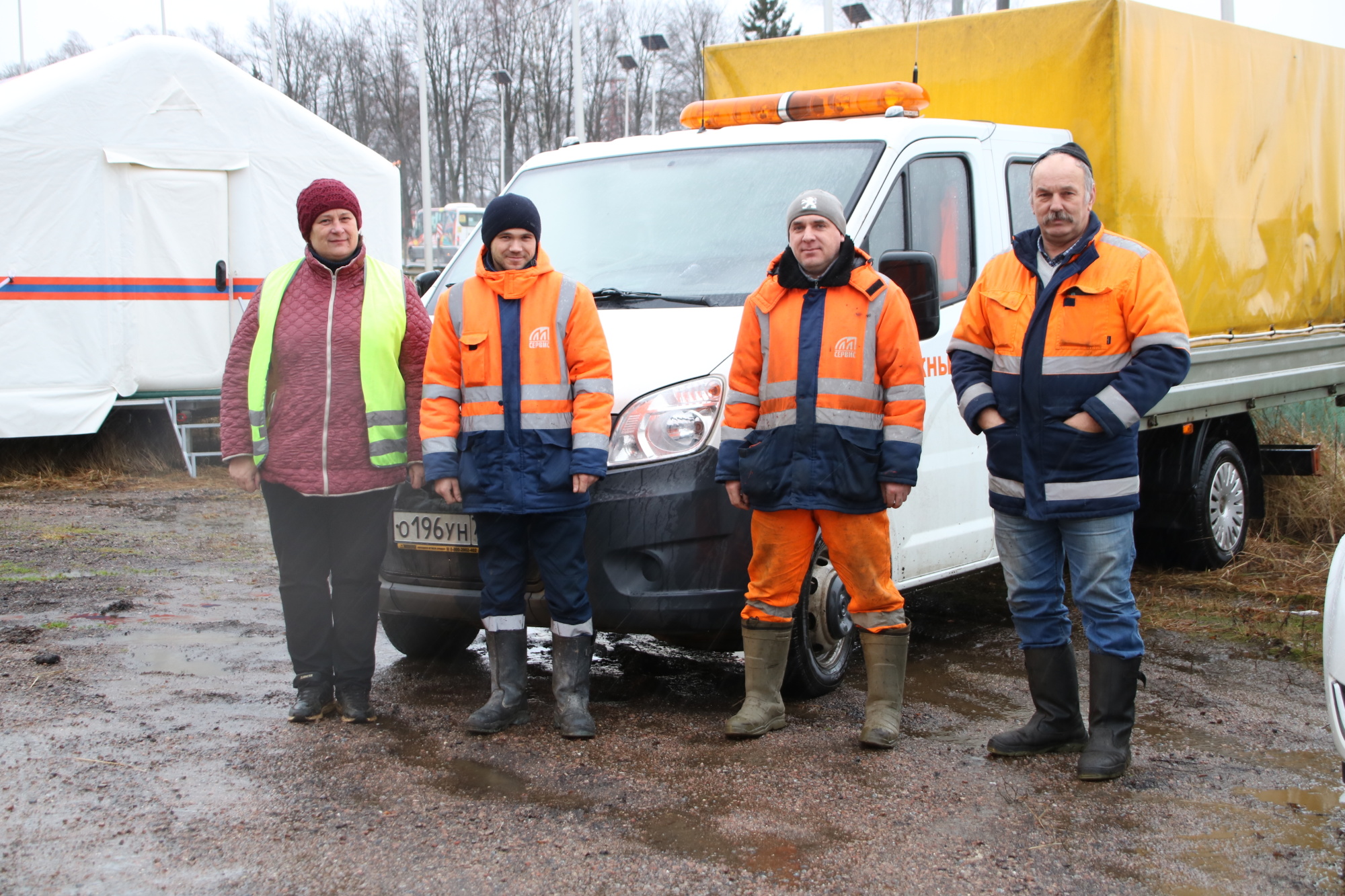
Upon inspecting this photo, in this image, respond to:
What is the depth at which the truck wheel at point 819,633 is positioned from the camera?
4.59 meters

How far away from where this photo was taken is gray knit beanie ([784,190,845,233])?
4.10 metres

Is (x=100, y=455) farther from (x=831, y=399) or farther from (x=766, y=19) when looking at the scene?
(x=766, y=19)

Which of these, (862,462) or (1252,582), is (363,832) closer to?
(862,462)

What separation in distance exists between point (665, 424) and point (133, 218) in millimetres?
7865

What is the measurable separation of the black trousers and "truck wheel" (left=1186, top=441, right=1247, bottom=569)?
441cm

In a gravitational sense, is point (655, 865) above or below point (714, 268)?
below

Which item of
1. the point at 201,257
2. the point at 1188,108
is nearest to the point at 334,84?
the point at 201,257

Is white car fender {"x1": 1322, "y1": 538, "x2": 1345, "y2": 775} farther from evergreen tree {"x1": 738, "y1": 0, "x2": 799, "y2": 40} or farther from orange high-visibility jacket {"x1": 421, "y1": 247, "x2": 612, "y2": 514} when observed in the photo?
evergreen tree {"x1": 738, "y1": 0, "x2": 799, "y2": 40}

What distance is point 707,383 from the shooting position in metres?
4.29

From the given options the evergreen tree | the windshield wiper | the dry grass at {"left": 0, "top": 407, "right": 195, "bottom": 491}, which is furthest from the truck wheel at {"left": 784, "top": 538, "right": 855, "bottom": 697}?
the evergreen tree

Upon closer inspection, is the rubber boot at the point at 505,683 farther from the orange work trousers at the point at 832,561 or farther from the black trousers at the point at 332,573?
the orange work trousers at the point at 832,561

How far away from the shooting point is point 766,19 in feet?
175

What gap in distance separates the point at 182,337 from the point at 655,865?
29.0 feet

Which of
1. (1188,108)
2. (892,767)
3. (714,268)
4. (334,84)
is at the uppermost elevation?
(334,84)
